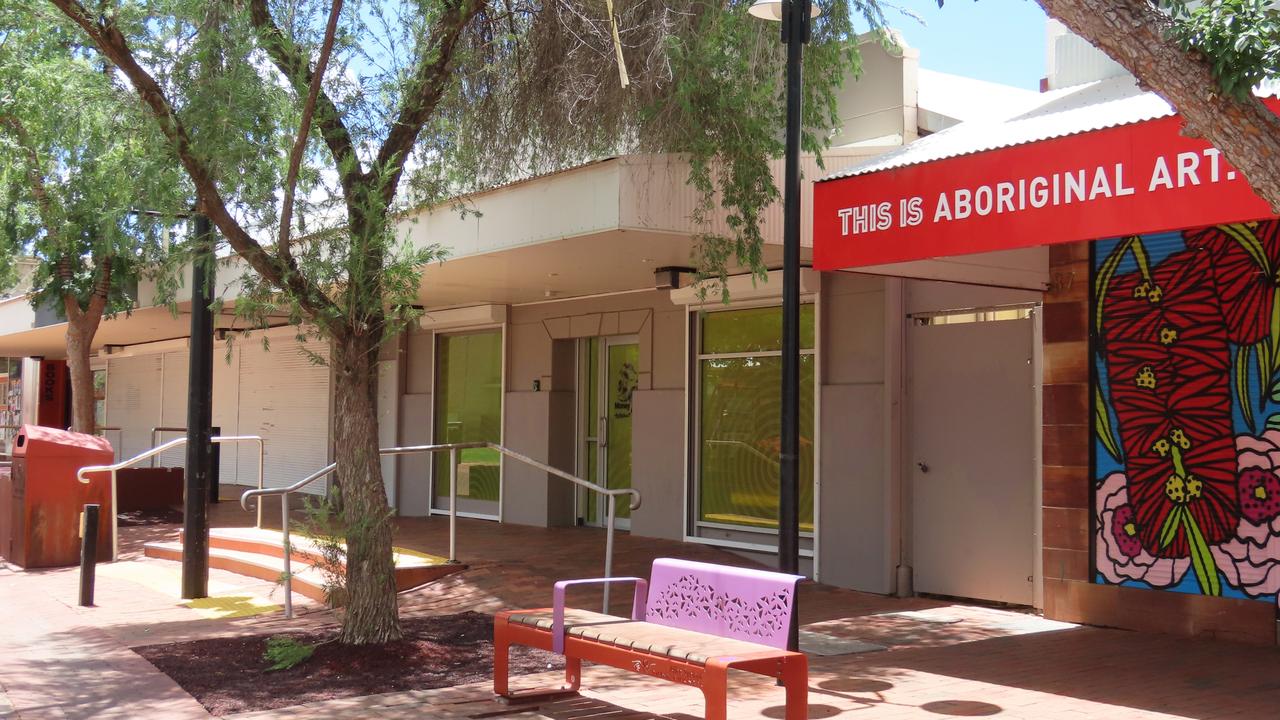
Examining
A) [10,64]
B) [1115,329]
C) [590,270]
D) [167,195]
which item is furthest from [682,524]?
[10,64]

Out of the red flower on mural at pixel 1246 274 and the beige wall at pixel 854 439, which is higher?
the red flower on mural at pixel 1246 274

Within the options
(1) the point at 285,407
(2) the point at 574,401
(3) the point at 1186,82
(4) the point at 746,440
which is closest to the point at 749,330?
(4) the point at 746,440

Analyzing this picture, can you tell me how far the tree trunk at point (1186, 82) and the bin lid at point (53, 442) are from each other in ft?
33.2

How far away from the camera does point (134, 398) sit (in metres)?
26.7

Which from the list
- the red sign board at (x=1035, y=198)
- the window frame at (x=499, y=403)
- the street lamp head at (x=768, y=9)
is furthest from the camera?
the window frame at (x=499, y=403)

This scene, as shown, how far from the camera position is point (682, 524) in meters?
Result: 12.2

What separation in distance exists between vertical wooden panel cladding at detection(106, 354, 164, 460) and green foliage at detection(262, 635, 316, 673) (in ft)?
64.7

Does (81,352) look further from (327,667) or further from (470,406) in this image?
(327,667)

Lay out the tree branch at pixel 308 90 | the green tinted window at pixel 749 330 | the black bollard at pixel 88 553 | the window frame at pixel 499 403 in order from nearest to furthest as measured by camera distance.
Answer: the tree branch at pixel 308 90 < the black bollard at pixel 88 553 < the green tinted window at pixel 749 330 < the window frame at pixel 499 403

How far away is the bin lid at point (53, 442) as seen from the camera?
11727 millimetres

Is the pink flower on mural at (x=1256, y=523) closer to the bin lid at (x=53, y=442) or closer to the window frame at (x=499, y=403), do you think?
the window frame at (x=499, y=403)

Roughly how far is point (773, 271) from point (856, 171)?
3583 millimetres

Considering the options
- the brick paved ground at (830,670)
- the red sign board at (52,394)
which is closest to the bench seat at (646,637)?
the brick paved ground at (830,670)

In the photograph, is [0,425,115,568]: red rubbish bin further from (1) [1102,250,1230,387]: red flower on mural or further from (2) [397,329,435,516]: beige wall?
(1) [1102,250,1230,387]: red flower on mural
